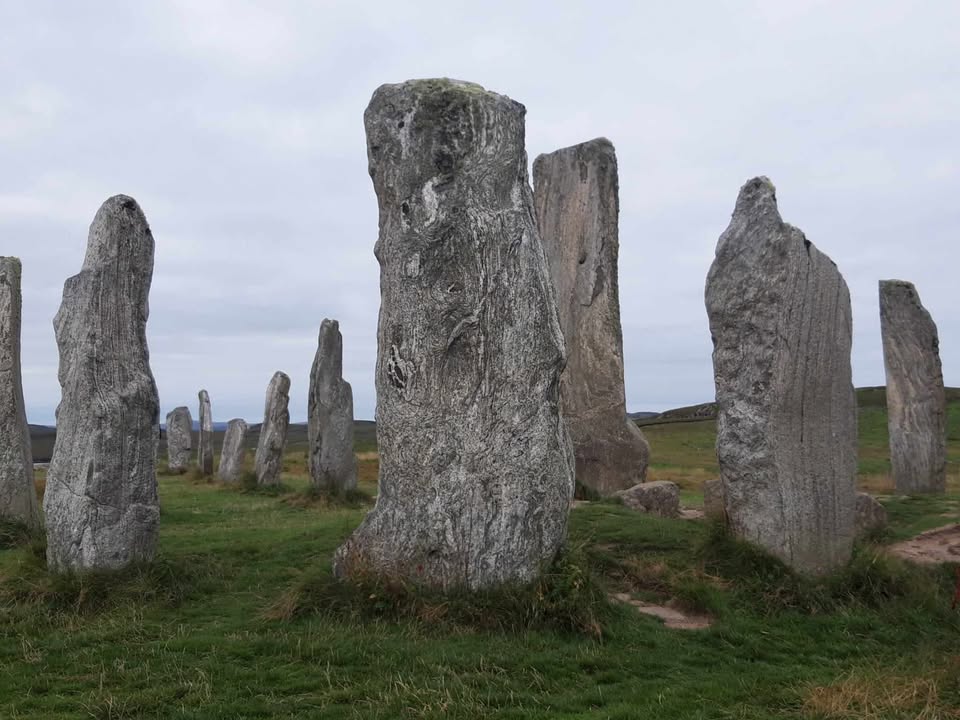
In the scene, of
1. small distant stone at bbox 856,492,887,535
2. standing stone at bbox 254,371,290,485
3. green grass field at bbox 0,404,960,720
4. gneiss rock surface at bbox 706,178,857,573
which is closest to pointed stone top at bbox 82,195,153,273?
green grass field at bbox 0,404,960,720

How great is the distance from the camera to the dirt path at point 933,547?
9539mm

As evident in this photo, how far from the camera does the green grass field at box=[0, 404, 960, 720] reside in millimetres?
5273

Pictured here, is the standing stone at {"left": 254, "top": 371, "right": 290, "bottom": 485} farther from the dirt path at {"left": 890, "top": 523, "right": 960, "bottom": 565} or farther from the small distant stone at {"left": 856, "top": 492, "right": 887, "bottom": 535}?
the dirt path at {"left": 890, "top": 523, "right": 960, "bottom": 565}

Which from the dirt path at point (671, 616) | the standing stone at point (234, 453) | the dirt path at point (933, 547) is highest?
the standing stone at point (234, 453)

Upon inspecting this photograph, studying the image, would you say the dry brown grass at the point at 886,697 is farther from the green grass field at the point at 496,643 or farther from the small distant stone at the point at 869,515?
the small distant stone at the point at 869,515

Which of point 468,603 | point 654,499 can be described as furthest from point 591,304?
point 468,603

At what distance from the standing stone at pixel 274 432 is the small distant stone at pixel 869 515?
13.1 m

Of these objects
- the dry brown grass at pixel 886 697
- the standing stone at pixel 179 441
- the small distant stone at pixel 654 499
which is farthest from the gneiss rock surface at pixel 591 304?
the standing stone at pixel 179 441

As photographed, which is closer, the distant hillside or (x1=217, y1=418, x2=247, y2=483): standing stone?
(x1=217, y1=418, x2=247, y2=483): standing stone

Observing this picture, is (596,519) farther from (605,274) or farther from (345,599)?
(605,274)

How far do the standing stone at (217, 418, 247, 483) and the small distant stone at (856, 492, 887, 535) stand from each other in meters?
16.9

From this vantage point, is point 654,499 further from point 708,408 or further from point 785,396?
point 708,408

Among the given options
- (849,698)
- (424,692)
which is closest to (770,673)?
(849,698)

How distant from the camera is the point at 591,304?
1504 centimetres
